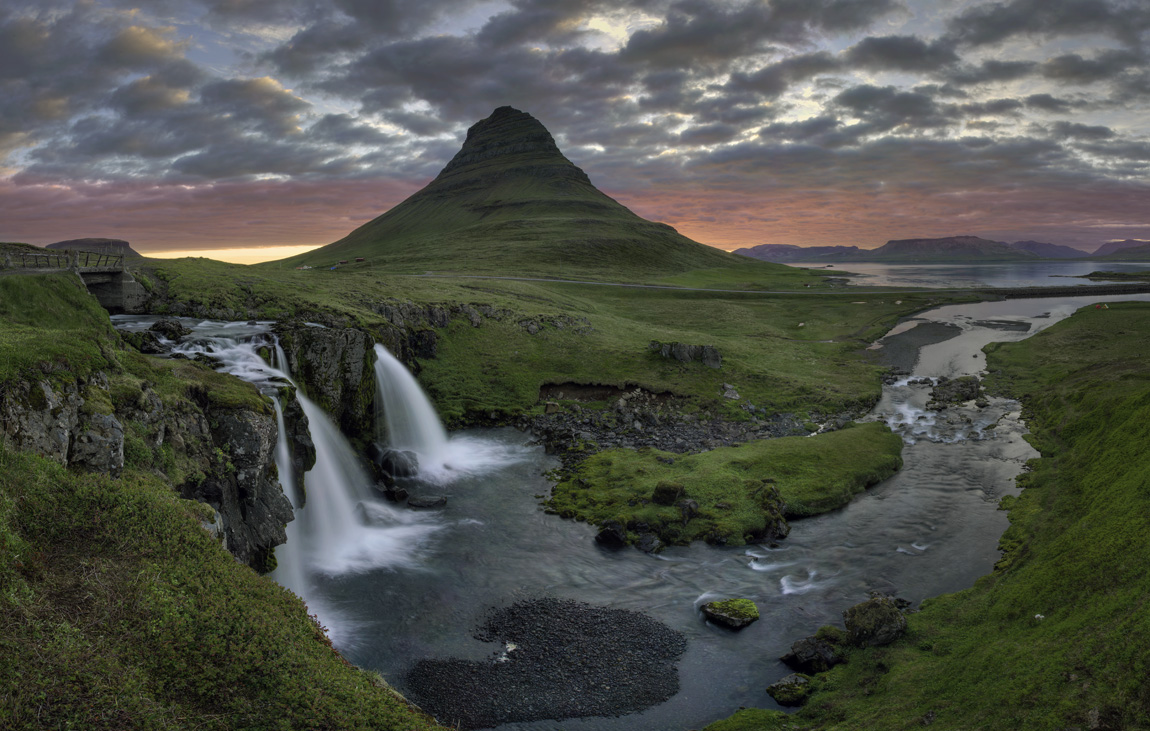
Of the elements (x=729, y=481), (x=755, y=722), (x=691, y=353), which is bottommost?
(x=755, y=722)

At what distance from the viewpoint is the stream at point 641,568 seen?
78.6 ft

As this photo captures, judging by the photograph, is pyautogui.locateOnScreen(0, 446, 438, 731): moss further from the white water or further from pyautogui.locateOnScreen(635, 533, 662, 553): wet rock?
the white water

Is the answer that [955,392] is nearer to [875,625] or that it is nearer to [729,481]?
[729,481]

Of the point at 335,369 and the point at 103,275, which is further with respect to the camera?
the point at 103,275

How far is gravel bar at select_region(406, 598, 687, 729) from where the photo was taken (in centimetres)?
Answer: 2112

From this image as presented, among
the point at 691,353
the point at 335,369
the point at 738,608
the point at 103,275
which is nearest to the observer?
the point at 738,608

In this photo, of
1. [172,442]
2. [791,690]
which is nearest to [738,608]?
[791,690]

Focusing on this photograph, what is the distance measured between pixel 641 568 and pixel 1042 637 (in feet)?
53.5

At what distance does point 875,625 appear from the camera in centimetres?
2317

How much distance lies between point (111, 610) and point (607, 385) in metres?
50.2

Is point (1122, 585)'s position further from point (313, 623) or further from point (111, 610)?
point (111, 610)

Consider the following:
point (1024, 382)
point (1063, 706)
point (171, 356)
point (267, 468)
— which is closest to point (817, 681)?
point (1063, 706)

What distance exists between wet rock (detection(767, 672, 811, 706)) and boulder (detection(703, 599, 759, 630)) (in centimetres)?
370

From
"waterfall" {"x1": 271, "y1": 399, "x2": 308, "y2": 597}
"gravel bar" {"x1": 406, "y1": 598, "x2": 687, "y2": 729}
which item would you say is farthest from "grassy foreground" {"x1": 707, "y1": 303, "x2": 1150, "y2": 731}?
"waterfall" {"x1": 271, "y1": 399, "x2": 308, "y2": 597}
